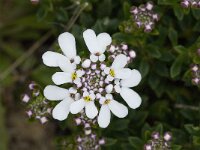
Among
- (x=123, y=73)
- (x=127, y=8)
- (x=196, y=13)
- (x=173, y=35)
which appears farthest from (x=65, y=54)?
(x=196, y=13)

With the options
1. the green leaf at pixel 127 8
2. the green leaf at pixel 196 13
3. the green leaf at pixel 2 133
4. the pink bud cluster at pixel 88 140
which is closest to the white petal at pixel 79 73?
Answer: the pink bud cluster at pixel 88 140

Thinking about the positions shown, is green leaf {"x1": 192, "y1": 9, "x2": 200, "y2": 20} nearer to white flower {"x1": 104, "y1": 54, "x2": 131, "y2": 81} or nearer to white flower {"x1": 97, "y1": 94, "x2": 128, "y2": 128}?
white flower {"x1": 104, "y1": 54, "x2": 131, "y2": 81}

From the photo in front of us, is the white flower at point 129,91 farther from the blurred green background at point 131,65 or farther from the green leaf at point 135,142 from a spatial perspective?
the green leaf at point 135,142

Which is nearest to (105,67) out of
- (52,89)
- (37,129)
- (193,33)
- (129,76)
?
(129,76)

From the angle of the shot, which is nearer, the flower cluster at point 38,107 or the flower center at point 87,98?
the flower center at point 87,98

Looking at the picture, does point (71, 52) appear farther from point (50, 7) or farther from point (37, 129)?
point (37, 129)

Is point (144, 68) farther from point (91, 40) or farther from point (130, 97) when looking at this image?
point (91, 40)
